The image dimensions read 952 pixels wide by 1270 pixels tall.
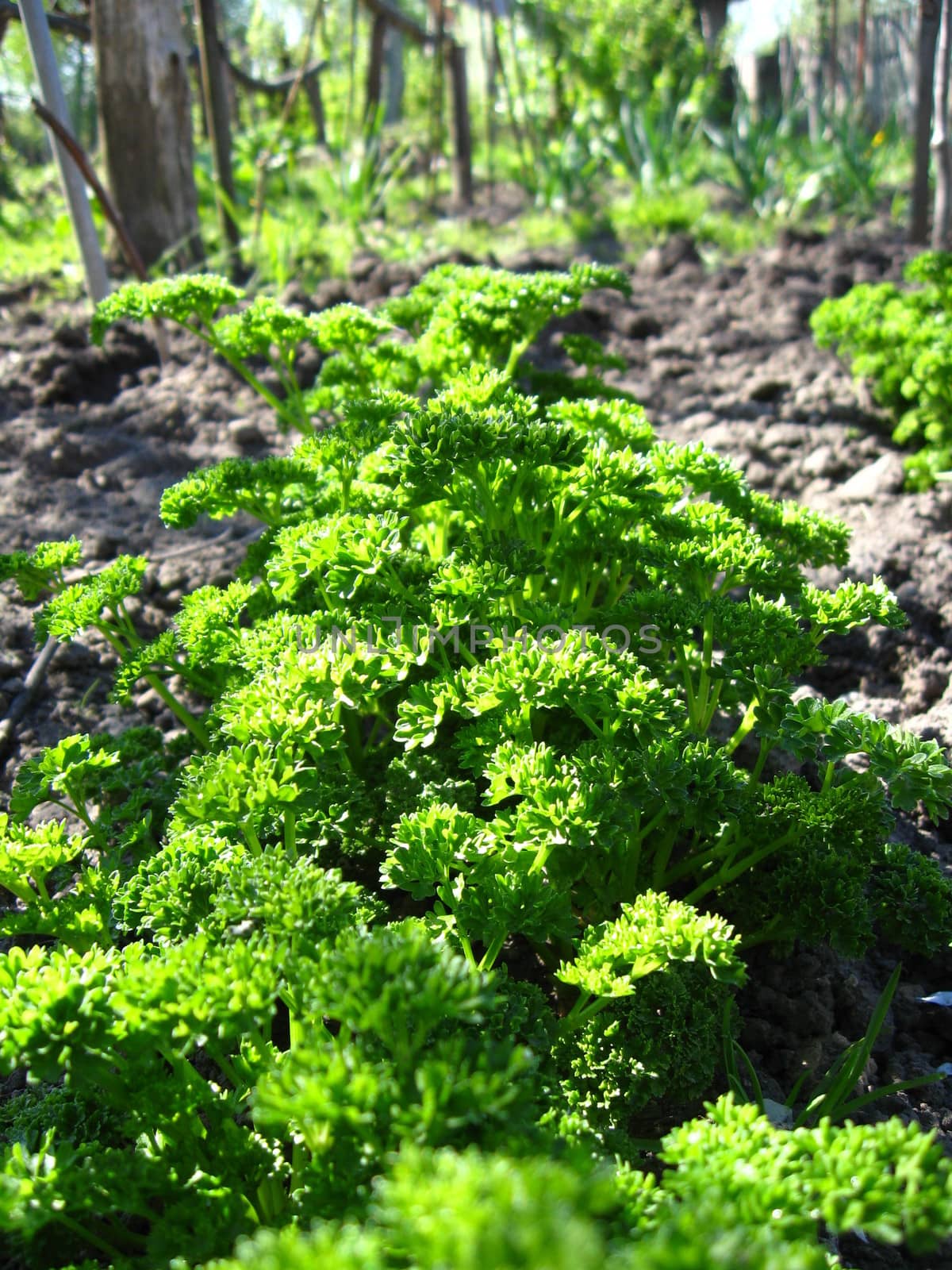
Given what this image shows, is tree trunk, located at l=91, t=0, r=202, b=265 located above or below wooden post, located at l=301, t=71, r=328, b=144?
below

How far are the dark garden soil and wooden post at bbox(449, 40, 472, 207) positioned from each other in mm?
2257

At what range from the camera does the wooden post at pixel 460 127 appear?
280 inches

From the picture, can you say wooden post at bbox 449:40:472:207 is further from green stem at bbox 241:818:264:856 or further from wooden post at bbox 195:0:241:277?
green stem at bbox 241:818:264:856

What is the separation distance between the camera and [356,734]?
2.13 metres

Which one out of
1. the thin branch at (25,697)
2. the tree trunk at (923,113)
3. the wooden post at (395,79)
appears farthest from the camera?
the wooden post at (395,79)

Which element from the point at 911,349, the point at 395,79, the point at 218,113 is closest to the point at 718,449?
the point at 911,349

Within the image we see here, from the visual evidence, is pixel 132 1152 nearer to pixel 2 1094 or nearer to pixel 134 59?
pixel 2 1094

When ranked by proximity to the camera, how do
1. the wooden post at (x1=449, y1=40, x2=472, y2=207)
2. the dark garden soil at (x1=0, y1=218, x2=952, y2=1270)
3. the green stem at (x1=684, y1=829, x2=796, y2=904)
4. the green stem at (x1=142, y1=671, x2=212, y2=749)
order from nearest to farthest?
1. the green stem at (x1=684, y1=829, x2=796, y2=904)
2. the dark garden soil at (x1=0, y1=218, x2=952, y2=1270)
3. the green stem at (x1=142, y1=671, x2=212, y2=749)
4. the wooden post at (x1=449, y1=40, x2=472, y2=207)

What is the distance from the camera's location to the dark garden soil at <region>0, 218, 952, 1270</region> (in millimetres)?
1971

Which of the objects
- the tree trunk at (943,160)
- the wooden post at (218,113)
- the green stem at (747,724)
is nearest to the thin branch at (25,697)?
the green stem at (747,724)

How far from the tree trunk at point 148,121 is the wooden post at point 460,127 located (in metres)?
2.59

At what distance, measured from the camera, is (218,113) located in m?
5.12

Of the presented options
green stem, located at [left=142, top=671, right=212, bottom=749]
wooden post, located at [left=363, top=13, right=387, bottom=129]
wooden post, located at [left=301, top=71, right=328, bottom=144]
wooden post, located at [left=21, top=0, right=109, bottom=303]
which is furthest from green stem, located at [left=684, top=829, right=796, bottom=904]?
wooden post, located at [left=301, top=71, right=328, bottom=144]

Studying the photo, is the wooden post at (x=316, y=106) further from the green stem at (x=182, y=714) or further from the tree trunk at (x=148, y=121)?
the green stem at (x=182, y=714)
